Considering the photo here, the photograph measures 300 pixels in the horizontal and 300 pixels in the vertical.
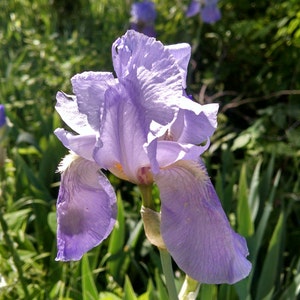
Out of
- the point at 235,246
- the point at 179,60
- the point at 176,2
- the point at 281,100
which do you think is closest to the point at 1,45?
the point at 176,2

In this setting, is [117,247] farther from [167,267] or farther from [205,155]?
[167,267]

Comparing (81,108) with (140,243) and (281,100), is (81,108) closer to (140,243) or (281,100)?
(140,243)

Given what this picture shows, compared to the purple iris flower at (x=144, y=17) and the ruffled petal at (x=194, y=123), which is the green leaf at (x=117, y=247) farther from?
the purple iris flower at (x=144, y=17)

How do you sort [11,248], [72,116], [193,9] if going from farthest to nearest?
[193,9] → [11,248] → [72,116]

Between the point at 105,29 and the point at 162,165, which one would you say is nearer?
the point at 162,165

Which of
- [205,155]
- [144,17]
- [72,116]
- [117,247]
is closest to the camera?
[72,116]

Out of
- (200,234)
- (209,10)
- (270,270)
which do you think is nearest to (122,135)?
(200,234)

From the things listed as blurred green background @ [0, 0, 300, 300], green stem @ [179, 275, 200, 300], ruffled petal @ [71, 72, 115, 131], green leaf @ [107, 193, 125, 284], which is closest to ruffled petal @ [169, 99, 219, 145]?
ruffled petal @ [71, 72, 115, 131]
